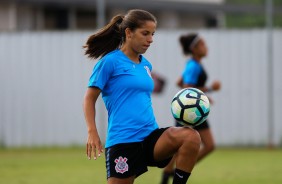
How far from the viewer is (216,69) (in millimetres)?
20438

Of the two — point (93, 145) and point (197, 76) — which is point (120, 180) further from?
point (197, 76)

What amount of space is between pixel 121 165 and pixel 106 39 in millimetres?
1244

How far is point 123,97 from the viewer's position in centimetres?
716

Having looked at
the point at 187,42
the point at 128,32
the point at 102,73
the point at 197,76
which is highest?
the point at 128,32

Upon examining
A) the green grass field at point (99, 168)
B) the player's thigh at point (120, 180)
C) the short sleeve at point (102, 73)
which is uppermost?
the short sleeve at point (102, 73)

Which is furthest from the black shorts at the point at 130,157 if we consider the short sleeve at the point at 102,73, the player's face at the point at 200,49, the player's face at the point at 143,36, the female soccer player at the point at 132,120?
the player's face at the point at 200,49

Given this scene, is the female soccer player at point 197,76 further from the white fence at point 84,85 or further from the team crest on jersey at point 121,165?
the white fence at point 84,85

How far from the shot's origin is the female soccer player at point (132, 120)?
276 inches

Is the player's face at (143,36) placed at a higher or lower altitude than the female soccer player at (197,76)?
higher

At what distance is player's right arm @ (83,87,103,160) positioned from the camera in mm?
6852

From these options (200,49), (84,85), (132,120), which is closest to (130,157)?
(132,120)

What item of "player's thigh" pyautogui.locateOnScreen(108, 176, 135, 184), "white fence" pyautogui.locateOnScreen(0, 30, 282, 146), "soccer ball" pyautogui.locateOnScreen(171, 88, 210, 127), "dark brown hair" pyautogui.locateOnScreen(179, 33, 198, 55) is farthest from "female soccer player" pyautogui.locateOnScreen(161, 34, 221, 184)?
"white fence" pyautogui.locateOnScreen(0, 30, 282, 146)

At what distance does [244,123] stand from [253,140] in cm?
48

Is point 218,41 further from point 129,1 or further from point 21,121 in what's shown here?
point 129,1
